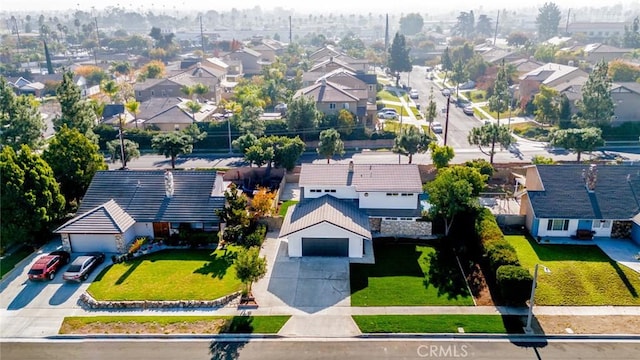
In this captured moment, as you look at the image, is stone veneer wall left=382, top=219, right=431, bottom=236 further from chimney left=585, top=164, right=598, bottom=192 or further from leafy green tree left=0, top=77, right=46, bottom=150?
leafy green tree left=0, top=77, right=46, bottom=150

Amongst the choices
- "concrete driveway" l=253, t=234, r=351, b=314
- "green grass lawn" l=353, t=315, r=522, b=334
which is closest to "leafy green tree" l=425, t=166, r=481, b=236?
"concrete driveway" l=253, t=234, r=351, b=314

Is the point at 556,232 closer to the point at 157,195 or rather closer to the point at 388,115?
the point at 157,195

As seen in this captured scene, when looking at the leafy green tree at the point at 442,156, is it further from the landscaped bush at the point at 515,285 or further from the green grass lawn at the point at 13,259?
the green grass lawn at the point at 13,259

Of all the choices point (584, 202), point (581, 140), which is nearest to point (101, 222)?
point (584, 202)

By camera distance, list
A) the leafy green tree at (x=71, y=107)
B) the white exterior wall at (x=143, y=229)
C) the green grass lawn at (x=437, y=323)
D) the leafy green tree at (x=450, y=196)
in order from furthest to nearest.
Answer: the leafy green tree at (x=71, y=107) < the white exterior wall at (x=143, y=229) < the leafy green tree at (x=450, y=196) < the green grass lawn at (x=437, y=323)

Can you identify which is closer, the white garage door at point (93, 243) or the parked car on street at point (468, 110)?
the white garage door at point (93, 243)

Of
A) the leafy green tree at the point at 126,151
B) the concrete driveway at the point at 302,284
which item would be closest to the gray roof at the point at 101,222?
the concrete driveway at the point at 302,284
